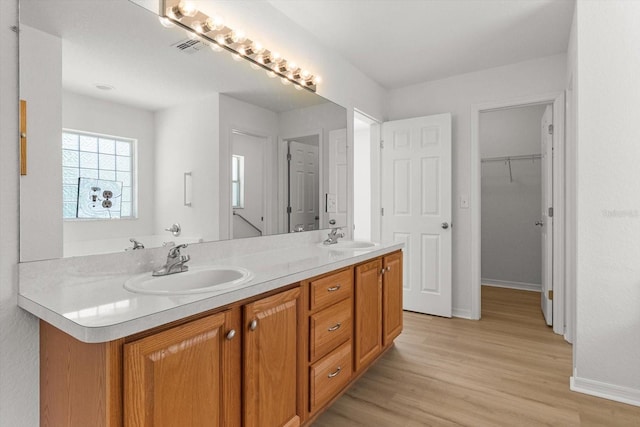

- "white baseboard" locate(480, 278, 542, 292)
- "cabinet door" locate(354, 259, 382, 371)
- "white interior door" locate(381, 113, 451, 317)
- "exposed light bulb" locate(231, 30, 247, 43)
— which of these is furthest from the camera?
"white baseboard" locate(480, 278, 542, 292)

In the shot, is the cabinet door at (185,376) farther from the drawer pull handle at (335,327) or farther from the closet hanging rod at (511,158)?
the closet hanging rod at (511,158)

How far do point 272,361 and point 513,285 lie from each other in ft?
13.6

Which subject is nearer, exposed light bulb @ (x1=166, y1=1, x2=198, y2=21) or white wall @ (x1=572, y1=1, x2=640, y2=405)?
exposed light bulb @ (x1=166, y1=1, x2=198, y2=21)

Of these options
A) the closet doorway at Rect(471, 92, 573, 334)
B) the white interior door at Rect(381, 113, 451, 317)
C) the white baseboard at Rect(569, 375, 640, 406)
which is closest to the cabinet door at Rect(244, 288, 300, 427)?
the white baseboard at Rect(569, 375, 640, 406)

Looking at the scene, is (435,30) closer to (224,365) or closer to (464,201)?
(464,201)

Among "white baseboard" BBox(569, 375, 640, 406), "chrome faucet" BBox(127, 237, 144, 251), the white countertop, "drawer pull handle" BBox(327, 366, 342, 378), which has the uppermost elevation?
"chrome faucet" BBox(127, 237, 144, 251)

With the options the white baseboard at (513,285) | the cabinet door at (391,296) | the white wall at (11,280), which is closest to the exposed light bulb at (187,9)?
the white wall at (11,280)

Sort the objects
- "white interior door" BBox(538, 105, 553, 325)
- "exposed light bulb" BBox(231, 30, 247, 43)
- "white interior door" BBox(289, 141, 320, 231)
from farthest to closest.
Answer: "white interior door" BBox(538, 105, 553, 325) < "white interior door" BBox(289, 141, 320, 231) < "exposed light bulb" BBox(231, 30, 247, 43)

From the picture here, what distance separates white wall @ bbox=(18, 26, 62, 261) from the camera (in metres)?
1.17

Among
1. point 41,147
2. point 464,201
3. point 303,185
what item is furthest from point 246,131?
point 464,201

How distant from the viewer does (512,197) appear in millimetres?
4523

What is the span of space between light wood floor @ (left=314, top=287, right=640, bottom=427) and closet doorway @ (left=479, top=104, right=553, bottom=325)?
1521 millimetres

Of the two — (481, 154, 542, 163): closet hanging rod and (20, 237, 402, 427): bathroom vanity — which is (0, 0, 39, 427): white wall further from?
(481, 154, 542, 163): closet hanging rod

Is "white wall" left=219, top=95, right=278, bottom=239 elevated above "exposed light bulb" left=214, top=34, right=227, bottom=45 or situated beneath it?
situated beneath
